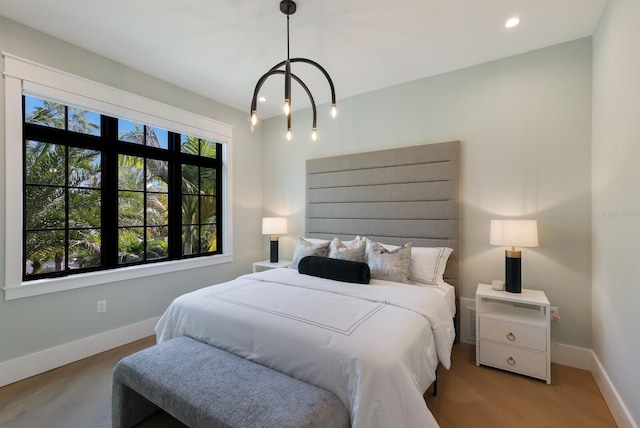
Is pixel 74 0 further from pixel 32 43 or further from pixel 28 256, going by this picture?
pixel 28 256

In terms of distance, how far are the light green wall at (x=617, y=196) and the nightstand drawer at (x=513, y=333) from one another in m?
0.38

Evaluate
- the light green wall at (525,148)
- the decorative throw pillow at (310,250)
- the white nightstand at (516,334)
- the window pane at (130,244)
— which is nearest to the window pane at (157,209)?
the window pane at (130,244)

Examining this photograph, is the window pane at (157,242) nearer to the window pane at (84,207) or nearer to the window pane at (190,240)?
the window pane at (190,240)

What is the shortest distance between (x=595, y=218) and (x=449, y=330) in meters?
1.51

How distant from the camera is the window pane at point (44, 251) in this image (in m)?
2.36

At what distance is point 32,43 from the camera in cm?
224

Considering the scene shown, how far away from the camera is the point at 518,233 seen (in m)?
2.26

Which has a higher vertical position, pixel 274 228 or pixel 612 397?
pixel 274 228

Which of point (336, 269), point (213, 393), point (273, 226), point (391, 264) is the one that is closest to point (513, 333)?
point (391, 264)

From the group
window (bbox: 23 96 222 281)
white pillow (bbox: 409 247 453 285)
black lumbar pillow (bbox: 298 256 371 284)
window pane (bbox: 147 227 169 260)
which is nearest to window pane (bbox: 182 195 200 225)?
window (bbox: 23 96 222 281)

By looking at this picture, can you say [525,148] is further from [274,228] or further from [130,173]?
[130,173]

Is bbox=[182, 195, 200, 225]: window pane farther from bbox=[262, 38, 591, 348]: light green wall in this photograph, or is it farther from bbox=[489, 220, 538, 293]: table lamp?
bbox=[489, 220, 538, 293]: table lamp

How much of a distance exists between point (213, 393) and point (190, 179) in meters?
2.86

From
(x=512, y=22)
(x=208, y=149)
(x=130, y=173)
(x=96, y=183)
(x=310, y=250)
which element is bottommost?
(x=310, y=250)
